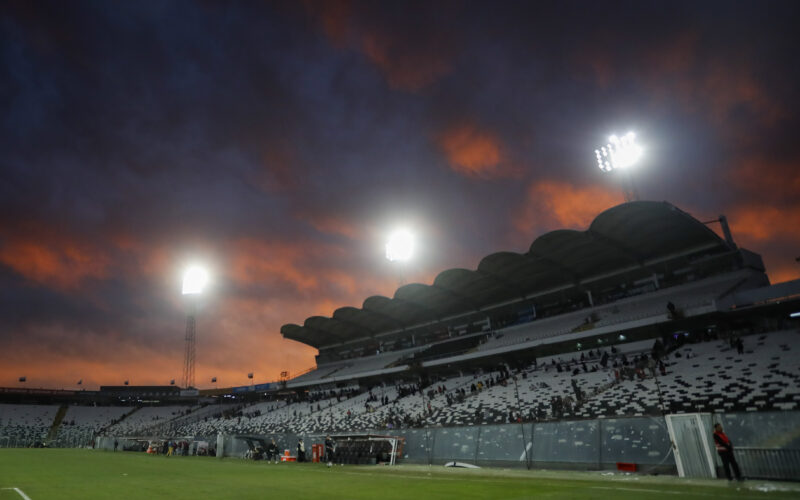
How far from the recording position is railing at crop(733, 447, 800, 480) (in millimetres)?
11945

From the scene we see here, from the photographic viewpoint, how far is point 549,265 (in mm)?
44656

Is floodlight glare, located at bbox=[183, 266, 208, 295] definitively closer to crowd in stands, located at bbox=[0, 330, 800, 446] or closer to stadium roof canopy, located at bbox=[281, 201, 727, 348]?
stadium roof canopy, located at bbox=[281, 201, 727, 348]

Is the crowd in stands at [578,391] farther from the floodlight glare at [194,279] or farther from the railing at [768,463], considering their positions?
the floodlight glare at [194,279]

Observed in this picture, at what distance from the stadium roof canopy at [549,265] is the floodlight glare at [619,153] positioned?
5.32 meters

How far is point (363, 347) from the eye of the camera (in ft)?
239

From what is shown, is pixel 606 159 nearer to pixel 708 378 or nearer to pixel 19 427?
pixel 708 378

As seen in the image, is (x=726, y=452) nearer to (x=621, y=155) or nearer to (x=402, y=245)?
(x=621, y=155)

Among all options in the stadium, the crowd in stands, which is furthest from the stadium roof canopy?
the crowd in stands

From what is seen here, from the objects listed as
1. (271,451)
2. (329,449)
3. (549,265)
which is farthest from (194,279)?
(549,265)

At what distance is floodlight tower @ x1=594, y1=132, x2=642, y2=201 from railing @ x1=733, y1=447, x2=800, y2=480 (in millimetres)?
29676

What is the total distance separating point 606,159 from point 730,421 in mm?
30132

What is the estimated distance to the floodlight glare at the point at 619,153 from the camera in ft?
123

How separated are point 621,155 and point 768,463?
30503mm

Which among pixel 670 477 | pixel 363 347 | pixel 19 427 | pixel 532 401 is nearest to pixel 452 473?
pixel 670 477
